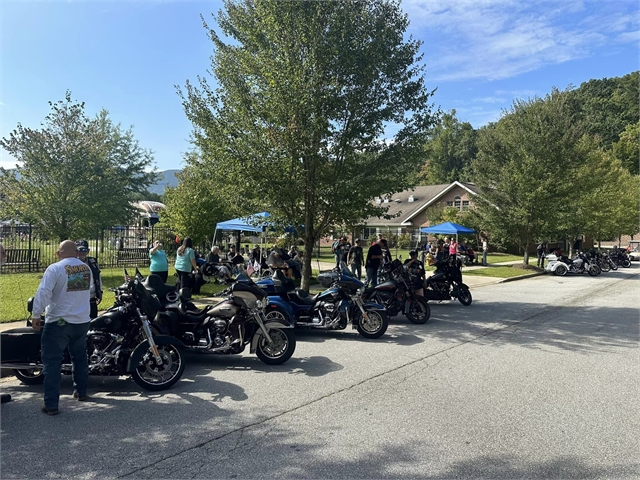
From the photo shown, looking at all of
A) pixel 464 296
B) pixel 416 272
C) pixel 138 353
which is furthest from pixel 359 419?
pixel 464 296

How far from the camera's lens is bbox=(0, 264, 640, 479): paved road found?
3744 millimetres

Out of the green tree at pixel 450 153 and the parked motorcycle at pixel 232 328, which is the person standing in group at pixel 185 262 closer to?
the parked motorcycle at pixel 232 328

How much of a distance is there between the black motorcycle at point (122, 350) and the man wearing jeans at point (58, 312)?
59 cm

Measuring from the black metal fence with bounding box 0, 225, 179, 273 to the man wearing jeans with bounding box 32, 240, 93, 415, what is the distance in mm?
14156

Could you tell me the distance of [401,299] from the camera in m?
10.0

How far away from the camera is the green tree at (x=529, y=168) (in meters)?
24.0

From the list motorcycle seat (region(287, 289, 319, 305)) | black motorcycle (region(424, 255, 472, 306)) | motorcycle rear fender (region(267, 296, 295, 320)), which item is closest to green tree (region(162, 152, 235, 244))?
black motorcycle (region(424, 255, 472, 306))

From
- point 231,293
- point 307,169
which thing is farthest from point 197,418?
point 307,169

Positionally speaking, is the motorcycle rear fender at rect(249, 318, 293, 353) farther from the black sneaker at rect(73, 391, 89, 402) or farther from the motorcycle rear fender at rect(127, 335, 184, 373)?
the black sneaker at rect(73, 391, 89, 402)

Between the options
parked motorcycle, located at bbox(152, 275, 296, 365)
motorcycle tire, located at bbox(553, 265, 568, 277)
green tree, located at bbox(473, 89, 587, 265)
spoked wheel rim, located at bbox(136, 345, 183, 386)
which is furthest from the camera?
green tree, located at bbox(473, 89, 587, 265)

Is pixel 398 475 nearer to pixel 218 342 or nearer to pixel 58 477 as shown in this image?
pixel 58 477

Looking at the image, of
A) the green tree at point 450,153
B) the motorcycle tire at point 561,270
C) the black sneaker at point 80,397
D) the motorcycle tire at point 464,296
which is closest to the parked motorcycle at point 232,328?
the black sneaker at point 80,397

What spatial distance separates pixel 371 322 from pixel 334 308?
702 mm

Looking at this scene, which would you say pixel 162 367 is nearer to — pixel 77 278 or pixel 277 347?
pixel 77 278
